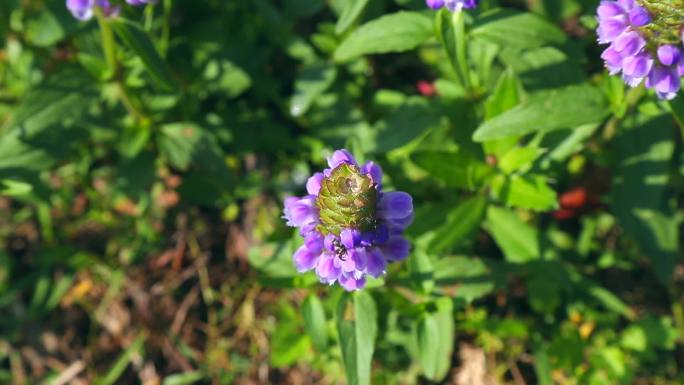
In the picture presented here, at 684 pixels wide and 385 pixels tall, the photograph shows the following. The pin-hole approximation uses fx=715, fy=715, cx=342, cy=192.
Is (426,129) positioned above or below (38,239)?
above

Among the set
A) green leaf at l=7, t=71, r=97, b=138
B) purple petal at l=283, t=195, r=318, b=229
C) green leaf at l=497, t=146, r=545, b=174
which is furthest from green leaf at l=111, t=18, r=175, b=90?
green leaf at l=497, t=146, r=545, b=174

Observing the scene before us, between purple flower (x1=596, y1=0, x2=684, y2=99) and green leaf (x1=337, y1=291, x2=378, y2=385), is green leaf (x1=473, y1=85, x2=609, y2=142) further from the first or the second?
green leaf (x1=337, y1=291, x2=378, y2=385)

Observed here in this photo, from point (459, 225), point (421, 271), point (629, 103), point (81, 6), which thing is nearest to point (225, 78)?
point (81, 6)

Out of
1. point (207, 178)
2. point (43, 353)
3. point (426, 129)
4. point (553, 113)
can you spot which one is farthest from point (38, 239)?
point (553, 113)

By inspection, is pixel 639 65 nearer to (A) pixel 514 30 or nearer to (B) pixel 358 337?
(A) pixel 514 30

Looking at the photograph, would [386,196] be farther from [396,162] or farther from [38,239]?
[38,239]
